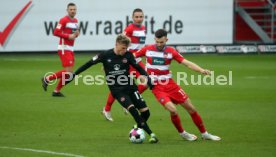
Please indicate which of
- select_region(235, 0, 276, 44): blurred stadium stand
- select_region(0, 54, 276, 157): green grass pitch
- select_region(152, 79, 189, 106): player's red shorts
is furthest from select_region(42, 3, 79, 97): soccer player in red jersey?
select_region(235, 0, 276, 44): blurred stadium stand

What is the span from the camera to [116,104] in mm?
17812

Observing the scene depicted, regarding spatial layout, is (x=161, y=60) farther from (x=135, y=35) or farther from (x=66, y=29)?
(x=66, y=29)

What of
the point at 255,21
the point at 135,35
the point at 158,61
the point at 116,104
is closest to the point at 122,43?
the point at 158,61

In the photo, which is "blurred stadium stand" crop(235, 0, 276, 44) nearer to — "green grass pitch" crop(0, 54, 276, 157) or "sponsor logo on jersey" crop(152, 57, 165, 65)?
"green grass pitch" crop(0, 54, 276, 157)

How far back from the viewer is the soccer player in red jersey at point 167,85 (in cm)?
1220

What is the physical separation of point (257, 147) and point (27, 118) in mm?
5779

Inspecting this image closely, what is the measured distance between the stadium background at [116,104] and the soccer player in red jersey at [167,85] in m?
0.30

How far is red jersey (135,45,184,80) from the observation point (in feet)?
41.1

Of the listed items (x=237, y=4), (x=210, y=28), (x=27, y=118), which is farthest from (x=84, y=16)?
(x=27, y=118)

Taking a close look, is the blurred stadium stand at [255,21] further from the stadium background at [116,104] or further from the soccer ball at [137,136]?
the soccer ball at [137,136]

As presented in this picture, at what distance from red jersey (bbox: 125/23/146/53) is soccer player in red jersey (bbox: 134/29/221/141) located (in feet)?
13.4

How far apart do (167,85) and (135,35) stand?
469 centimetres

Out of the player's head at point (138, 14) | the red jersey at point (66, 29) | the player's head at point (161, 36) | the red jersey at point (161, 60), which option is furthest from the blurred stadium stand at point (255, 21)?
the player's head at point (161, 36)

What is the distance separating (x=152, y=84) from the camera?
12.2 meters
